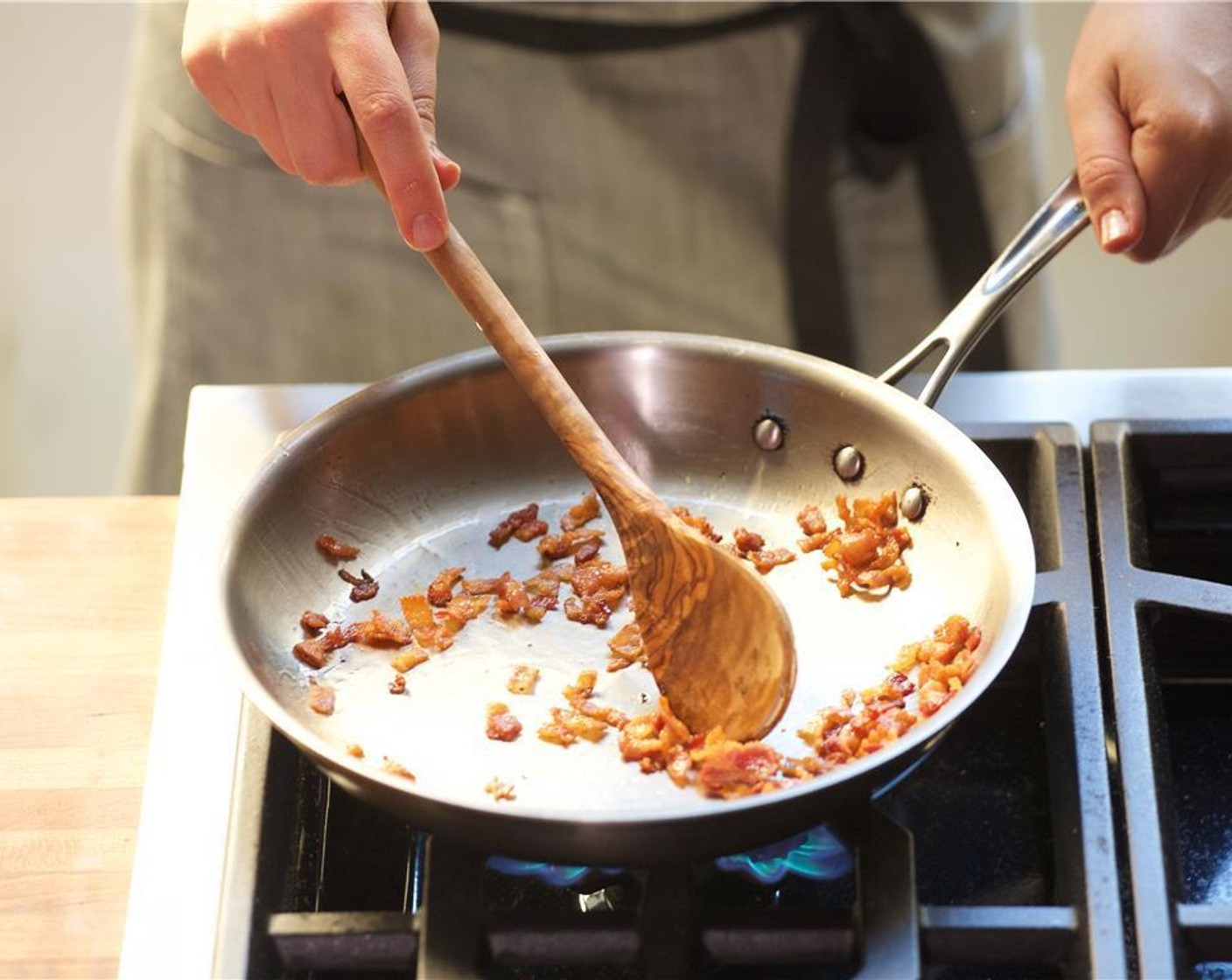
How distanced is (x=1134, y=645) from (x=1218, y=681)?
124 millimetres

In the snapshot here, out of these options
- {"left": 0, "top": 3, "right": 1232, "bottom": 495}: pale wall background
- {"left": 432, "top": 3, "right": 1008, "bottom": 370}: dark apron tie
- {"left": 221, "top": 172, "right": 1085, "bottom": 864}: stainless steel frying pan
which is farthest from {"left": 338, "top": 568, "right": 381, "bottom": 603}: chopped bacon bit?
{"left": 0, "top": 3, "right": 1232, "bottom": 495}: pale wall background

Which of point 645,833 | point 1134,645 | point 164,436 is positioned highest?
point 164,436

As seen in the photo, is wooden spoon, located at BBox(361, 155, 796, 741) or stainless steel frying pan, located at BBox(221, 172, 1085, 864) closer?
stainless steel frying pan, located at BBox(221, 172, 1085, 864)

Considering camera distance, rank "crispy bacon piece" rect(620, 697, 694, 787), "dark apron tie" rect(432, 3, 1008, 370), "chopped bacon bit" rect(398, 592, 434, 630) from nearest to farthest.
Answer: "crispy bacon piece" rect(620, 697, 694, 787) < "chopped bacon bit" rect(398, 592, 434, 630) < "dark apron tie" rect(432, 3, 1008, 370)

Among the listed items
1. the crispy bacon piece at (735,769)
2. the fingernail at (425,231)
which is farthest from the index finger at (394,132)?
the crispy bacon piece at (735,769)

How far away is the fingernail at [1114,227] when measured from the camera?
945 millimetres

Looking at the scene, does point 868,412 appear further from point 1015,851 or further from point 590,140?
point 590,140

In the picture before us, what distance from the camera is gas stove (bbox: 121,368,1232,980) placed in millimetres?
682

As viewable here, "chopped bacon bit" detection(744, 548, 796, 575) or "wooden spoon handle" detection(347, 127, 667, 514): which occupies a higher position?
"wooden spoon handle" detection(347, 127, 667, 514)

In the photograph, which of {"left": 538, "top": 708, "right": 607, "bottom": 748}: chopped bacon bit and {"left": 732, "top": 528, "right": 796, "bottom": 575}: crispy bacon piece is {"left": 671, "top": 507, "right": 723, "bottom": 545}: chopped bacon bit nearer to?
{"left": 732, "top": 528, "right": 796, "bottom": 575}: crispy bacon piece

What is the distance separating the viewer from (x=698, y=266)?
1.46 metres

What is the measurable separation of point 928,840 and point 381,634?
1.07 feet

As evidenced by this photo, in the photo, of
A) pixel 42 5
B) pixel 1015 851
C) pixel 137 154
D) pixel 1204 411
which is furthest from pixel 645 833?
pixel 42 5

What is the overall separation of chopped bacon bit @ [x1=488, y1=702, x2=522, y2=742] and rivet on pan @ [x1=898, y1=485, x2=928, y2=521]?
0.28 meters
